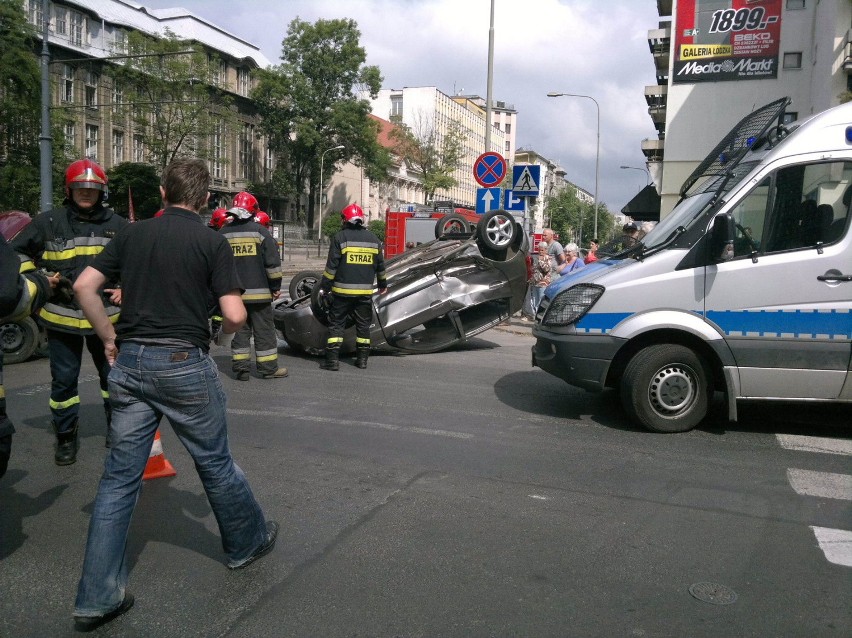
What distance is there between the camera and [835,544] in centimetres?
400

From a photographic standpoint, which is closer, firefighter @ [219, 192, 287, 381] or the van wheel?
the van wheel

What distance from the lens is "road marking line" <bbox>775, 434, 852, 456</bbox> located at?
5809 millimetres

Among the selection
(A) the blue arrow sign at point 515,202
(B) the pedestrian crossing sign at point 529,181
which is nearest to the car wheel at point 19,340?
(B) the pedestrian crossing sign at point 529,181

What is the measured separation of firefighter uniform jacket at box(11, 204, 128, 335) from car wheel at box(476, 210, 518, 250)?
563 centimetres

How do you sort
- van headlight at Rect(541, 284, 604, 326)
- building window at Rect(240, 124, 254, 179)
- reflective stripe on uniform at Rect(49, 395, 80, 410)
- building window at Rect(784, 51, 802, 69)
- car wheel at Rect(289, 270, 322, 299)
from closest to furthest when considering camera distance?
reflective stripe on uniform at Rect(49, 395, 80, 410)
van headlight at Rect(541, 284, 604, 326)
car wheel at Rect(289, 270, 322, 299)
building window at Rect(784, 51, 802, 69)
building window at Rect(240, 124, 254, 179)

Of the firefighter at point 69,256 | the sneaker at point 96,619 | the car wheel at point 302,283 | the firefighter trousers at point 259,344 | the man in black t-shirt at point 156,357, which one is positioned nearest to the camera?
the sneaker at point 96,619

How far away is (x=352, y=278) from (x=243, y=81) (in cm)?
6054

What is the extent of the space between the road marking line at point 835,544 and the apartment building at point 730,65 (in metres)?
35.6

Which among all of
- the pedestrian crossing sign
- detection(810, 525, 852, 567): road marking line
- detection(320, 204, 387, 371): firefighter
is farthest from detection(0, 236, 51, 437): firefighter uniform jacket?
the pedestrian crossing sign

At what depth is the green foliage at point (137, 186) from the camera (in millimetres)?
44094

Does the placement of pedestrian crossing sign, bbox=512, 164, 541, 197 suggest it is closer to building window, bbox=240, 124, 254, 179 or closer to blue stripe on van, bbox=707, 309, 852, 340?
blue stripe on van, bbox=707, 309, 852, 340

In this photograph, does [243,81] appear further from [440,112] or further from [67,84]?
[440,112]

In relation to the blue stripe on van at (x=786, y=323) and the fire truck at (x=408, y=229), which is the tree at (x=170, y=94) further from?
the blue stripe on van at (x=786, y=323)

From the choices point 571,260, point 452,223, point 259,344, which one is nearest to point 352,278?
point 259,344
